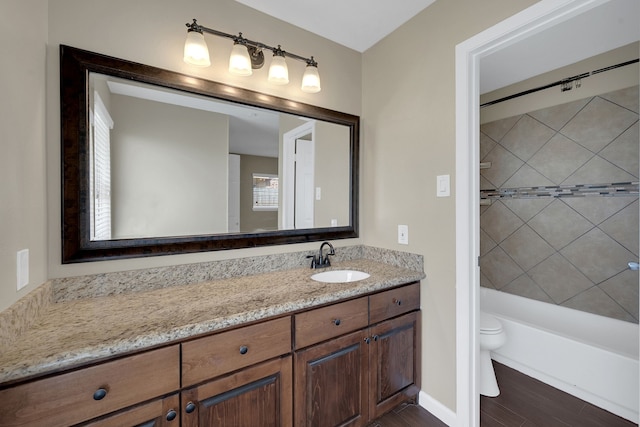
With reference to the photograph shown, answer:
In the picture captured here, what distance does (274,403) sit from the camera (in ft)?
3.84

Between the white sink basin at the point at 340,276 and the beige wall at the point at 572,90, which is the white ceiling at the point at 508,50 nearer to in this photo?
the beige wall at the point at 572,90

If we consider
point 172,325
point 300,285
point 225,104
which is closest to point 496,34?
point 225,104

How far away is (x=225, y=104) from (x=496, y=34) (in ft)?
4.81

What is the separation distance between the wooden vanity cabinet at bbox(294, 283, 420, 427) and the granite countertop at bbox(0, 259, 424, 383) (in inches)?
4.0

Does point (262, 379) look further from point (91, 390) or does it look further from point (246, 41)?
point (246, 41)

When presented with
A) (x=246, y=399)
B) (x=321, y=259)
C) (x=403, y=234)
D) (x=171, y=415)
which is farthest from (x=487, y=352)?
(x=171, y=415)

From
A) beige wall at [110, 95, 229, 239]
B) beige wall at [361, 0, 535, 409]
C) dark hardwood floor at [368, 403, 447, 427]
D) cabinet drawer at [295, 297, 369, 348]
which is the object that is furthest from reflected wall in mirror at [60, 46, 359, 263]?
dark hardwood floor at [368, 403, 447, 427]

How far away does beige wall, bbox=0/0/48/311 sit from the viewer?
870 mm

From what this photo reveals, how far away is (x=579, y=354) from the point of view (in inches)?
70.9

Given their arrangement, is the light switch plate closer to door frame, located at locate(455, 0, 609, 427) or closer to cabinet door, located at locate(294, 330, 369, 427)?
door frame, located at locate(455, 0, 609, 427)

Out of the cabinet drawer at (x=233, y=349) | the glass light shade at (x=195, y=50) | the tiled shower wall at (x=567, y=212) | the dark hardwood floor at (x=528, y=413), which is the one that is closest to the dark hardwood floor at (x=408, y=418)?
the dark hardwood floor at (x=528, y=413)

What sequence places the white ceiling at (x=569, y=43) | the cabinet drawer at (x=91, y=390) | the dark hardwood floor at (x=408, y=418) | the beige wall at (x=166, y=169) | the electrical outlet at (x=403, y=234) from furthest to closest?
the electrical outlet at (x=403, y=234)
the white ceiling at (x=569, y=43)
the dark hardwood floor at (x=408, y=418)
the beige wall at (x=166, y=169)
the cabinet drawer at (x=91, y=390)

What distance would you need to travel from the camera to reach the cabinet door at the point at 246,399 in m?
1.00

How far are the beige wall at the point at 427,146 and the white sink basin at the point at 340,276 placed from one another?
1.14 feet
